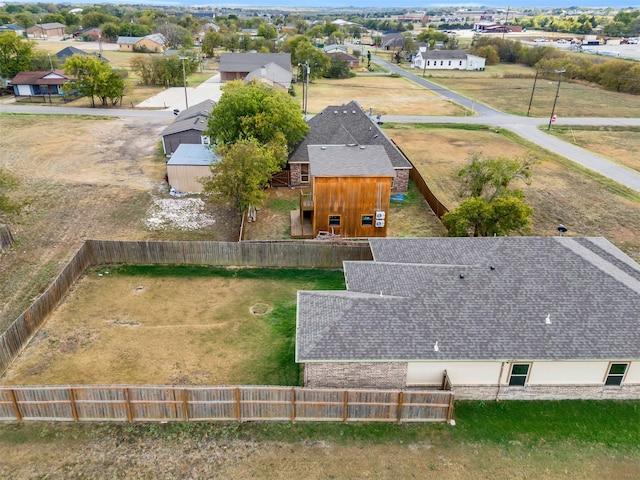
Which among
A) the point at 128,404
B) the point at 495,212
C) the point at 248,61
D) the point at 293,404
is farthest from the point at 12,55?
the point at 293,404

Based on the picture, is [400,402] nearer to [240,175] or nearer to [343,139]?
[240,175]

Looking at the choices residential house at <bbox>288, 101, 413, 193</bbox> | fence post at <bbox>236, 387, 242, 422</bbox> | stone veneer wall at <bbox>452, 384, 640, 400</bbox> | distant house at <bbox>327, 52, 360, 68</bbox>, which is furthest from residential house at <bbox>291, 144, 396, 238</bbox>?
distant house at <bbox>327, 52, 360, 68</bbox>

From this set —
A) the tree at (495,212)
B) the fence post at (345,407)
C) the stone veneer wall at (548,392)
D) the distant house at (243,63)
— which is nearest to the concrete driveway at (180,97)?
the distant house at (243,63)

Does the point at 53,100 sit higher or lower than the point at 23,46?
lower

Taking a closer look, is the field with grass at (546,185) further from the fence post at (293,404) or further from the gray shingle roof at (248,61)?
the gray shingle roof at (248,61)

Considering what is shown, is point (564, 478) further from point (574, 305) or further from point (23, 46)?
point (23, 46)

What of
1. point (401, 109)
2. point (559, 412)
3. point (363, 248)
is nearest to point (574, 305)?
point (559, 412)
